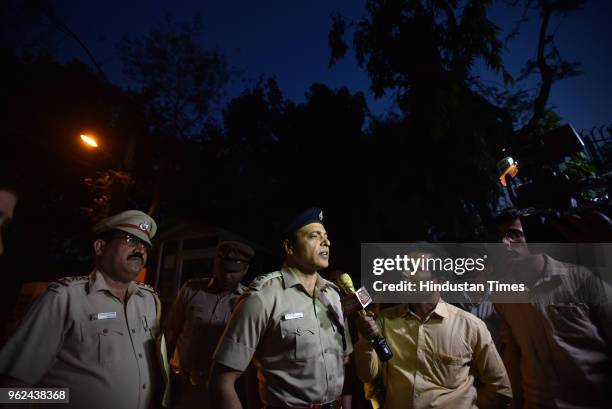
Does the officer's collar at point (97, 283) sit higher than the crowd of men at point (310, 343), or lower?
higher

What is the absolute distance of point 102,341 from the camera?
8.78ft

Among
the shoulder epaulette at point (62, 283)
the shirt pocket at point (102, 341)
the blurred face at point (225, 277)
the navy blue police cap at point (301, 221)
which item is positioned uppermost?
the navy blue police cap at point (301, 221)

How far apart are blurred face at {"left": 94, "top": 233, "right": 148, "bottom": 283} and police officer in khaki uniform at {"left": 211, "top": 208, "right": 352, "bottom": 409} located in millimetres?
1135

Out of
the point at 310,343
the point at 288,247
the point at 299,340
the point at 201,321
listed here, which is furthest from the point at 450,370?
the point at 201,321

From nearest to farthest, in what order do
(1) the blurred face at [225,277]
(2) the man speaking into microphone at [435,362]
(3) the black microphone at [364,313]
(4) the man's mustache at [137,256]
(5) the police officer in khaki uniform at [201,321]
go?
(3) the black microphone at [364,313]
(2) the man speaking into microphone at [435,362]
(4) the man's mustache at [137,256]
(5) the police officer in khaki uniform at [201,321]
(1) the blurred face at [225,277]

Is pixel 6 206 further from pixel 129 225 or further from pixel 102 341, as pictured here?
pixel 102 341

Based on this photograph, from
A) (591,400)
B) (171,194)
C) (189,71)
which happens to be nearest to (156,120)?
(189,71)

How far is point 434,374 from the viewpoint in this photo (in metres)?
3.04

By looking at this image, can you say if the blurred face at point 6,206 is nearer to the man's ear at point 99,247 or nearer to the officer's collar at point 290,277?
the man's ear at point 99,247

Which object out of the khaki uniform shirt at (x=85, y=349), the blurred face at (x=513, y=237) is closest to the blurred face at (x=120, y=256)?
the khaki uniform shirt at (x=85, y=349)

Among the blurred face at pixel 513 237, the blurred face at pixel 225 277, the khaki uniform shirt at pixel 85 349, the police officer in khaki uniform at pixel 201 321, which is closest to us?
the khaki uniform shirt at pixel 85 349

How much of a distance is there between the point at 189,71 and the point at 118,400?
47.6 ft

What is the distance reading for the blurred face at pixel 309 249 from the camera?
3.13 meters

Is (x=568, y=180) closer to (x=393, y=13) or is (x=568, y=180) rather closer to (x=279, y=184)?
(x=393, y=13)
